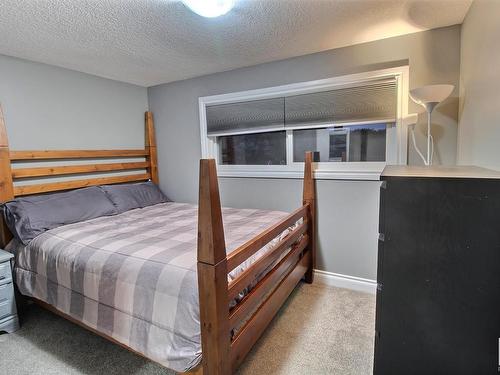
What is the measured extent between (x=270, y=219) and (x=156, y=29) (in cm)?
168

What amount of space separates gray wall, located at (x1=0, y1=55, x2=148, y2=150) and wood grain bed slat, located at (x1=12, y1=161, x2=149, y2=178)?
206 millimetres

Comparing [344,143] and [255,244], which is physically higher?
[344,143]

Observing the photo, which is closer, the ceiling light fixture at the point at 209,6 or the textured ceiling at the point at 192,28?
the ceiling light fixture at the point at 209,6

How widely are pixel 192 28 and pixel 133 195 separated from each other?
1865 millimetres

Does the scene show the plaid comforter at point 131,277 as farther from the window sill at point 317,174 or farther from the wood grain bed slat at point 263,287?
the window sill at point 317,174

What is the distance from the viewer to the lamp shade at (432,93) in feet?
5.61

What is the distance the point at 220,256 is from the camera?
48.0 inches

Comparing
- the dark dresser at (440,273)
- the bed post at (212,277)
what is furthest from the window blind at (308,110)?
the bed post at (212,277)

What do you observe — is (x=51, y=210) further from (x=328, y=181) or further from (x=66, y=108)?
(x=328, y=181)

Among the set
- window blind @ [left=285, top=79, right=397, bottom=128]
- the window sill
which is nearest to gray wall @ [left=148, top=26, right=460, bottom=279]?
the window sill

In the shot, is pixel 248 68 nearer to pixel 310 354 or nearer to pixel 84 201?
pixel 84 201

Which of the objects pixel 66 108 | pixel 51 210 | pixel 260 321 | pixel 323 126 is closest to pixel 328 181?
pixel 323 126

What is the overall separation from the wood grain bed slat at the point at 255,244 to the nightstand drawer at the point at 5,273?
1.80 m

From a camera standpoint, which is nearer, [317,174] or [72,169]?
[317,174]
